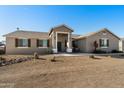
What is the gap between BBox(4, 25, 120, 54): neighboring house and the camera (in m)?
18.3

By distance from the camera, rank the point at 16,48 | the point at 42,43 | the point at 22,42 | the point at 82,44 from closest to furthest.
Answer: the point at 16,48
the point at 22,42
the point at 42,43
the point at 82,44

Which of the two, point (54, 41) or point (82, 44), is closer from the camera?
point (54, 41)

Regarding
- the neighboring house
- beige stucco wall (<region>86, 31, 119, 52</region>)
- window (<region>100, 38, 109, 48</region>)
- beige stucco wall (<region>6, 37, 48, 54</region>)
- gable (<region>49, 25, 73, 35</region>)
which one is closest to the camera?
beige stucco wall (<region>6, 37, 48, 54</region>)

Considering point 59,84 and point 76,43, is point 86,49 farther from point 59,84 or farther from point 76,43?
point 59,84

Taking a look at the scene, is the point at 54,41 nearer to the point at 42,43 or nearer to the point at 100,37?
the point at 42,43

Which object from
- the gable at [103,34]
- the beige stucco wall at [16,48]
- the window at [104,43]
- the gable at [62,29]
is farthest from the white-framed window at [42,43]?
the window at [104,43]

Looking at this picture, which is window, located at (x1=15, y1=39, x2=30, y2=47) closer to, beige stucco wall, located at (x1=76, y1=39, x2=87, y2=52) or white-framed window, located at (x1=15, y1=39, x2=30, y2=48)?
white-framed window, located at (x1=15, y1=39, x2=30, y2=48)

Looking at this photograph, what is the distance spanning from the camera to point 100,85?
586cm

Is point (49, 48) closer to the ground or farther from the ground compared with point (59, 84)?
farther from the ground

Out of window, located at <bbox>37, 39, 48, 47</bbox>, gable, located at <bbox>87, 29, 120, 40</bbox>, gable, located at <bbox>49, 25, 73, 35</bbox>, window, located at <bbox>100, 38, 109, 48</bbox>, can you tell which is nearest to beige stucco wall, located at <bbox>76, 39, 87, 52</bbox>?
gable, located at <bbox>87, 29, 120, 40</bbox>

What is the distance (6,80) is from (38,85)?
2.38m

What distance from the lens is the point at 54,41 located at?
18.8m

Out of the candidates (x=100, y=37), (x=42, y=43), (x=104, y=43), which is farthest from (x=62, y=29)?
(x=104, y=43)

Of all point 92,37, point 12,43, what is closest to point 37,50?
point 12,43
